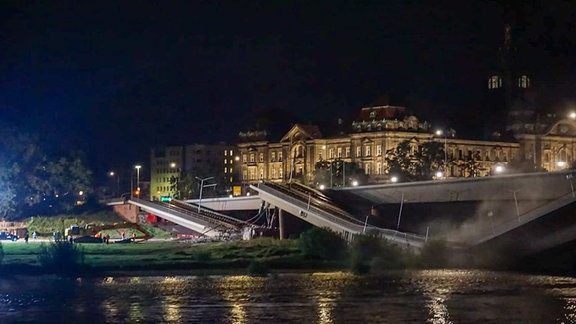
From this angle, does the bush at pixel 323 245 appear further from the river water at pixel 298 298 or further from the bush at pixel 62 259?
the bush at pixel 62 259

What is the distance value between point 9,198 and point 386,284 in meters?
90.1

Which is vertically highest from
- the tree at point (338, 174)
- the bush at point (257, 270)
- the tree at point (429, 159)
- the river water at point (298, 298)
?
the tree at point (429, 159)

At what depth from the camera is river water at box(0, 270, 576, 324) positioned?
4859 centimetres

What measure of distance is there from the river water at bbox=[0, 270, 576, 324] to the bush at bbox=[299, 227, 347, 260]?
9.26 m

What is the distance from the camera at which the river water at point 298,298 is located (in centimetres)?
4859

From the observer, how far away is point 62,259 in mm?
71375

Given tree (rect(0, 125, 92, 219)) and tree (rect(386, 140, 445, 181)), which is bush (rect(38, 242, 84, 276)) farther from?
tree (rect(386, 140, 445, 181))

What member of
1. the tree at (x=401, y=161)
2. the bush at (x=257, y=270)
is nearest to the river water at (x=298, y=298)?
the bush at (x=257, y=270)

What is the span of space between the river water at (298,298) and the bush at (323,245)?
9263 mm

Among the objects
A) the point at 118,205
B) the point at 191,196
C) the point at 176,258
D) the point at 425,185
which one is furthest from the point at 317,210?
the point at 191,196

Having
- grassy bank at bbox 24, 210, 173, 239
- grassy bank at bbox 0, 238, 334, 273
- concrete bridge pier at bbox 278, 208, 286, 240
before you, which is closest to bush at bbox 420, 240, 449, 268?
grassy bank at bbox 0, 238, 334, 273

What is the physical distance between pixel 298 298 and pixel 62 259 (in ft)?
69.3

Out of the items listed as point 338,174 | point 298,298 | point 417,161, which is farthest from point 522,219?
point 417,161

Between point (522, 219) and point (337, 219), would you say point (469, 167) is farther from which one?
point (522, 219)
